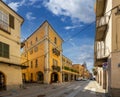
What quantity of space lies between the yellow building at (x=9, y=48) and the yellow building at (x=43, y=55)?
14.5 metres

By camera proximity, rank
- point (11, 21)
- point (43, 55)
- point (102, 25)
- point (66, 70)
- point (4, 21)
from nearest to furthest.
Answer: point (102, 25) → point (4, 21) → point (11, 21) → point (43, 55) → point (66, 70)

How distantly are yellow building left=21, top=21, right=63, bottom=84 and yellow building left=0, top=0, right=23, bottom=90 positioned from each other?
14483 mm

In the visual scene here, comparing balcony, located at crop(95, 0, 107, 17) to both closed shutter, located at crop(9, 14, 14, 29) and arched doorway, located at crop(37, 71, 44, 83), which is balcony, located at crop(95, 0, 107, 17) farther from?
arched doorway, located at crop(37, 71, 44, 83)

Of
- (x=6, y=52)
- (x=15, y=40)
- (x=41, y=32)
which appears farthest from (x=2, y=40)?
(x=41, y=32)

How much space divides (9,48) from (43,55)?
17.4 meters

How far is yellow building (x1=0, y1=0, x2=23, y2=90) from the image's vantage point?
70.1ft

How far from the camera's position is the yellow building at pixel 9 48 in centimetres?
2138

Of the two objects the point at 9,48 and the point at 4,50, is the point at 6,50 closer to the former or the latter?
the point at 4,50

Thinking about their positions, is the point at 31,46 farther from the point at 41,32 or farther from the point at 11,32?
the point at 11,32

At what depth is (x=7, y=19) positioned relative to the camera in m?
22.5

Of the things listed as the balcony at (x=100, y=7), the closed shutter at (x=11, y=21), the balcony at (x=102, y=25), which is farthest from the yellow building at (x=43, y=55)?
the balcony at (x=102, y=25)

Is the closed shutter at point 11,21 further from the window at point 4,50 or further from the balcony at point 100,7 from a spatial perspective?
the balcony at point 100,7

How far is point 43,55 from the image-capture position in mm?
40000

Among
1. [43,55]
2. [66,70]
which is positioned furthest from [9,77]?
[66,70]
